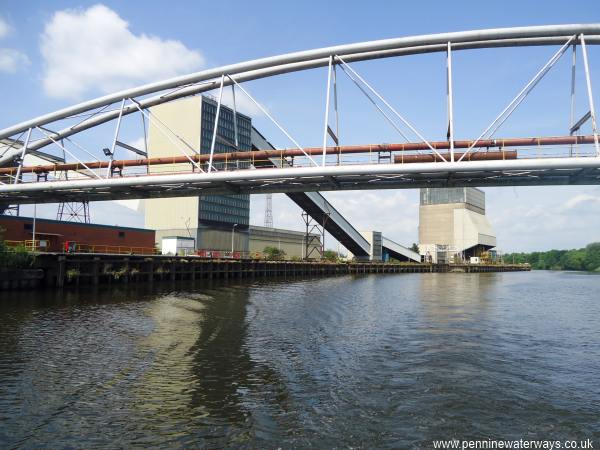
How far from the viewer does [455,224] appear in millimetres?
170250

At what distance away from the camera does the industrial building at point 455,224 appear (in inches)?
6624

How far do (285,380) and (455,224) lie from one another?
6580 inches

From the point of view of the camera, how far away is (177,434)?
373 inches

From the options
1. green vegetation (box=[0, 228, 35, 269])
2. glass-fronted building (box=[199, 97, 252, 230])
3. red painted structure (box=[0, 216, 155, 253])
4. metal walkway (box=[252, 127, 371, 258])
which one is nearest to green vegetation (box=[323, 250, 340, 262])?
metal walkway (box=[252, 127, 371, 258])

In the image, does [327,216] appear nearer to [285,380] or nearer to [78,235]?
[78,235]

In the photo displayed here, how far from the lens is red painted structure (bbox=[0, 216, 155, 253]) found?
47.2 metres

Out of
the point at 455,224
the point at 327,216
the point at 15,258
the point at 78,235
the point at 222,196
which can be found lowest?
the point at 15,258

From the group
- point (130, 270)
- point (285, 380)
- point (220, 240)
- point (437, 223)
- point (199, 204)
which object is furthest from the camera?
point (437, 223)

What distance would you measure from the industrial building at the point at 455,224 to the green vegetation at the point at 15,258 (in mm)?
136776

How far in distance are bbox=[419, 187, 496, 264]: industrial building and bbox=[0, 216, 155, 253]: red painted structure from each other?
4585 inches

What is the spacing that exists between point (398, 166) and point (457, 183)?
15.0 feet

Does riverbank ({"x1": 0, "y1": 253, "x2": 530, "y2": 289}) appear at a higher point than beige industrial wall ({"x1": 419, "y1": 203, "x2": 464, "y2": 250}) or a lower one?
lower

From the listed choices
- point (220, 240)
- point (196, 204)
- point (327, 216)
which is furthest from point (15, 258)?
point (220, 240)

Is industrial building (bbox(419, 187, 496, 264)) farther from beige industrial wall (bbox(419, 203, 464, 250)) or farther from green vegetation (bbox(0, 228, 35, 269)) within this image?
green vegetation (bbox(0, 228, 35, 269))
